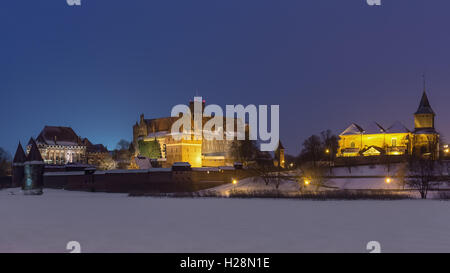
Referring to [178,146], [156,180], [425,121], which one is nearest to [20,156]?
[178,146]

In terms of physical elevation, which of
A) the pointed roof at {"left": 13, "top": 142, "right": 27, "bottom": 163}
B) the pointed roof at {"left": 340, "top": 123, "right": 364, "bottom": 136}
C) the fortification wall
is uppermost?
the pointed roof at {"left": 340, "top": 123, "right": 364, "bottom": 136}

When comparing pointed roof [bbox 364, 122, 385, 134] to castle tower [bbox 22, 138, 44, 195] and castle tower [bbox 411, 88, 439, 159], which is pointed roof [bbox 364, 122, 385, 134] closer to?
castle tower [bbox 411, 88, 439, 159]

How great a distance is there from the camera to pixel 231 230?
17.8 meters

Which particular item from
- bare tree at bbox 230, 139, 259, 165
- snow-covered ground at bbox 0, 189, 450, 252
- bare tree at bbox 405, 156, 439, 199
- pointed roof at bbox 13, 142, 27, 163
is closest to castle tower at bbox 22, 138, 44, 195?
pointed roof at bbox 13, 142, 27, 163

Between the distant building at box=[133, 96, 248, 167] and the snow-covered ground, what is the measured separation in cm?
4146

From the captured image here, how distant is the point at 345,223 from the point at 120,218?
9367 mm

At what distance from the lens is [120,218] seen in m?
22.4

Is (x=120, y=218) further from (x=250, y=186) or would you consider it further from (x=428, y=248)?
(x=250, y=186)

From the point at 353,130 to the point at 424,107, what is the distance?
927 cm

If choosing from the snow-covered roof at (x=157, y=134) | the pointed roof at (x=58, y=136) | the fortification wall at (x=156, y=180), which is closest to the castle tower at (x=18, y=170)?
the fortification wall at (x=156, y=180)

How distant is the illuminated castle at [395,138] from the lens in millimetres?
61312

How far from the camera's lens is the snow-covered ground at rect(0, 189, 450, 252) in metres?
14.5

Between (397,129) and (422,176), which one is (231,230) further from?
(397,129)
